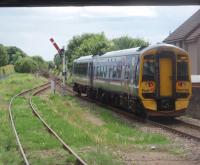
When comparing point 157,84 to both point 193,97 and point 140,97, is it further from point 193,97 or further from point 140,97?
point 193,97

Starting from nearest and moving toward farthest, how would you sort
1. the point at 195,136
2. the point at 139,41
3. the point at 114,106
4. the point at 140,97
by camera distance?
the point at 195,136, the point at 140,97, the point at 114,106, the point at 139,41

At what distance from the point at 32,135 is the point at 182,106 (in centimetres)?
691

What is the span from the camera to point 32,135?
16594 mm

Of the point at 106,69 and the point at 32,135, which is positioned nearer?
the point at 32,135

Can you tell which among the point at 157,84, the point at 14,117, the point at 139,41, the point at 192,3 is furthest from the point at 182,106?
the point at 139,41

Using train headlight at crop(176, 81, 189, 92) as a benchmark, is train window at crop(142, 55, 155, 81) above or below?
above

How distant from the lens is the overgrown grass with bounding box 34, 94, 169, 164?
1298cm

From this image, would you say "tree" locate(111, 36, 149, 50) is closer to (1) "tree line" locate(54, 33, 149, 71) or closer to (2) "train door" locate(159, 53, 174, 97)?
(1) "tree line" locate(54, 33, 149, 71)

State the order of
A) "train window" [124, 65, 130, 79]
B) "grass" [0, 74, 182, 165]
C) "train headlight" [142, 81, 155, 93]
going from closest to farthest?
"grass" [0, 74, 182, 165] < "train headlight" [142, 81, 155, 93] < "train window" [124, 65, 130, 79]

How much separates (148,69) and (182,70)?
136 centimetres

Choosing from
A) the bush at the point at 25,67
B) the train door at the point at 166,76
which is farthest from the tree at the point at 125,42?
the train door at the point at 166,76

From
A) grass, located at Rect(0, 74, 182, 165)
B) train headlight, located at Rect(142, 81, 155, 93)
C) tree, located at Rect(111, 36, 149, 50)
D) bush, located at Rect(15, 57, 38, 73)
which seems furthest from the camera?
bush, located at Rect(15, 57, 38, 73)

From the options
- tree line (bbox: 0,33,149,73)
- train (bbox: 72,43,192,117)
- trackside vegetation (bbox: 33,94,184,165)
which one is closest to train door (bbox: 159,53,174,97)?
train (bbox: 72,43,192,117)

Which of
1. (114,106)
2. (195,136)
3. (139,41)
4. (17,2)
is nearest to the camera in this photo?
(17,2)
